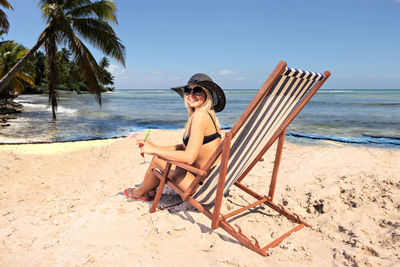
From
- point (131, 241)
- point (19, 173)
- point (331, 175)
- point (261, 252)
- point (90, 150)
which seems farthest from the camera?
point (90, 150)

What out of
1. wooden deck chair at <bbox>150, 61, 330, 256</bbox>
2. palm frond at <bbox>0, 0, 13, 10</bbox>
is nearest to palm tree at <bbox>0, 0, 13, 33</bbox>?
palm frond at <bbox>0, 0, 13, 10</bbox>

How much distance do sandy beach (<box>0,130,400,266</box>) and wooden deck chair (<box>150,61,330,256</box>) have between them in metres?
0.19

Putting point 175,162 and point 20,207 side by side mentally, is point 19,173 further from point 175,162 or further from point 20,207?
point 175,162

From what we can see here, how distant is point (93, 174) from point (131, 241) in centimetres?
266

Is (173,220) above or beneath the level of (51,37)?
beneath

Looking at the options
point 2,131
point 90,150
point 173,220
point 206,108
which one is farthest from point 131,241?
point 2,131

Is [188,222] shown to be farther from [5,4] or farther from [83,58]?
[5,4]

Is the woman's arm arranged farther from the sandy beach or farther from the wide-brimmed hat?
the sandy beach

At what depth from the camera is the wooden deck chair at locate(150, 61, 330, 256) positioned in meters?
1.88

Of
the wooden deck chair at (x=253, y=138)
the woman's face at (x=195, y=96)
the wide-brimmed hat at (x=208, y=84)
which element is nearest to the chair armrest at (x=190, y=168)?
the wooden deck chair at (x=253, y=138)

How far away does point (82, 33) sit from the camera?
34.9 feet

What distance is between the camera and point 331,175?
3791 millimetres

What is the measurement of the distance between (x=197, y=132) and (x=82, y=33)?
35.2ft

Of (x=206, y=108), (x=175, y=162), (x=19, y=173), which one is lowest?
(x=19, y=173)
